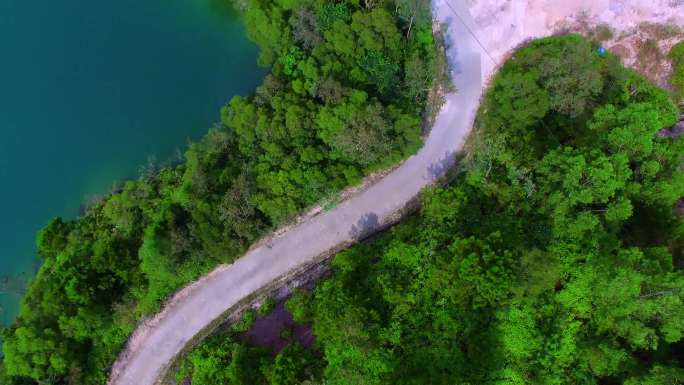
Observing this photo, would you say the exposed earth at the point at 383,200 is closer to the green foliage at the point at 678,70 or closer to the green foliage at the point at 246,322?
the green foliage at the point at 246,322

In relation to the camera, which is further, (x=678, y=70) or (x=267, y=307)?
(x=267, y=307)

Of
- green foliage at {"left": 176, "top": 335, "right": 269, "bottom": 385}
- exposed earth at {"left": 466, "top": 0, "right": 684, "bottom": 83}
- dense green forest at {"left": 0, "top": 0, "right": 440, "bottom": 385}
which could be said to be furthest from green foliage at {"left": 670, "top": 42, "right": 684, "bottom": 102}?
green foliage at {"left": 176, "top": 335, "right": 269, "bottom": 385}

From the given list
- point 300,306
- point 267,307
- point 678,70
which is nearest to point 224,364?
point 267,307

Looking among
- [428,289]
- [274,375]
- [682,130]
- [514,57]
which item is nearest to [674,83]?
[682,130]

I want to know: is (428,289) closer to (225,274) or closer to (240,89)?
(225,274)

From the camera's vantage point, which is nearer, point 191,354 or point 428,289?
point 428,289

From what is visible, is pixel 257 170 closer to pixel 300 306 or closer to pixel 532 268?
pixel 300 306

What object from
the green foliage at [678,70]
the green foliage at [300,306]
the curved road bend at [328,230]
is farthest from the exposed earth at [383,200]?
the green foliage at [678,70]

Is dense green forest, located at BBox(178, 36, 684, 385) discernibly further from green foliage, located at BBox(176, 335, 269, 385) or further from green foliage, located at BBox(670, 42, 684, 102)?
green foliage, located at BBox(670, 42, 684, 102)
